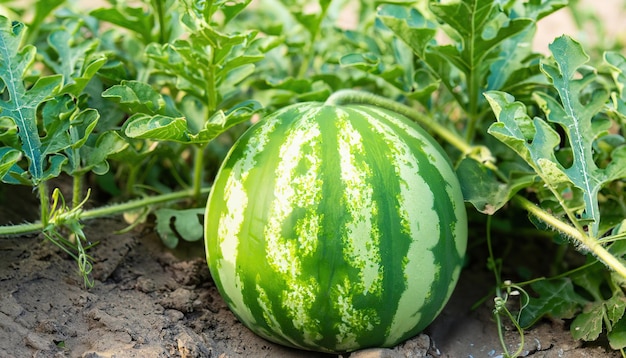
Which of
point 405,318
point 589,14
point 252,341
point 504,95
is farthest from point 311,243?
point 589,14

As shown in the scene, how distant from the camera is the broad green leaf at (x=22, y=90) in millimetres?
1868

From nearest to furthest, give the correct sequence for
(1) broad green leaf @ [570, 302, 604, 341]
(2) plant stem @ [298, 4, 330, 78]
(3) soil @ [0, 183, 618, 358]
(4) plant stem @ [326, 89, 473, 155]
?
(3) soil @ [0, 183, 618, 358], (1) broad green leaf @ [570, 302, 604, 341], (4) plant stem @ [326, 89, 473, 155], (2) plant stem @ [298, 4, 330, 78]

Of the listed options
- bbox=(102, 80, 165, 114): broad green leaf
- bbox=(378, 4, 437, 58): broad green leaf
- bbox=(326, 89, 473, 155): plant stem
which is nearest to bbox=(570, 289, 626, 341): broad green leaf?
bbox=(326, 89, 473, 155): plant stem

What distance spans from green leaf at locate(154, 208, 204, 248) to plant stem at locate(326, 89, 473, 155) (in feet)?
1.79

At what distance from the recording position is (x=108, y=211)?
81.4 inches

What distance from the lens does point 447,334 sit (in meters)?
2.11

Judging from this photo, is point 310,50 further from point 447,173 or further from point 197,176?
point 447,173

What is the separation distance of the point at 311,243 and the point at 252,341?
44 cm

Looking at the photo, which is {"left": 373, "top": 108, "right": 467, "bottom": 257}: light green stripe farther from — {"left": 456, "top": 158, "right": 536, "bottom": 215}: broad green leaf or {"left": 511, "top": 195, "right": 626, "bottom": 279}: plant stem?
{"left": 511, "top": 195, "right": 626, "bottom": 279}: plant stem

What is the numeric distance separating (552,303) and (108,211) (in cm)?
130

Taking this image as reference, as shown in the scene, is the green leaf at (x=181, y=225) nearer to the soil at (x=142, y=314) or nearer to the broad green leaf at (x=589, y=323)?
the soil at (x=142, y=314)

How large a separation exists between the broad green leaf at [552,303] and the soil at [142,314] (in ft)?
0.21

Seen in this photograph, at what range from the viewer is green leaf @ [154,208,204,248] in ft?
6.89

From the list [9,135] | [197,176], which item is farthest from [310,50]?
[9,135]
